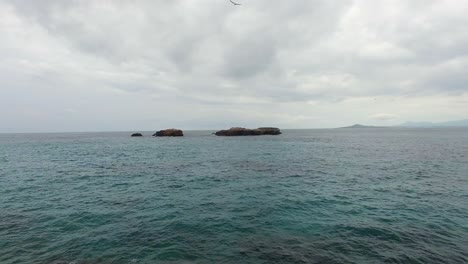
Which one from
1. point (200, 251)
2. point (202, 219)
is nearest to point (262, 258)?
point (200, 251)

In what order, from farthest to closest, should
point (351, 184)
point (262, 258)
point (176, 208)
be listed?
point (351, 184) < point (176, 208) < point (262, 258)

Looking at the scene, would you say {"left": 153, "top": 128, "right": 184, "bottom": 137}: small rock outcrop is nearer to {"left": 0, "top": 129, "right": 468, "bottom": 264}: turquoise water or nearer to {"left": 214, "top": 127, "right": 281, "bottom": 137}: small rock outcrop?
{"left": 214, "top": 127, "right": 281, "bottom": 137}: small rock outcrop

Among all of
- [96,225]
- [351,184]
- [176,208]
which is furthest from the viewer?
[351,184]

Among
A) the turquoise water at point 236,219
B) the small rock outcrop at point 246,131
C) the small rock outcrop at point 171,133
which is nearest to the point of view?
the turquoise water at point 236,219

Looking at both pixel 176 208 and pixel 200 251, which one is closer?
pixel 200 251

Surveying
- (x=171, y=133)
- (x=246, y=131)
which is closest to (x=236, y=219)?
(x=246, y=131)

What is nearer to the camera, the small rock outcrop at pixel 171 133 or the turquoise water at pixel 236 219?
the turquoise water at pixel 236 219

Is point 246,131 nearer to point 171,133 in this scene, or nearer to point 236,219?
point 171,133

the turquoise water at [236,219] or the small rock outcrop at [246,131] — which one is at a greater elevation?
the small rock outcrop at [246,131]

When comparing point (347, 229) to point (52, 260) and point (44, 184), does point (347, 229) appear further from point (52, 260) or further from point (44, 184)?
point (44, 184)

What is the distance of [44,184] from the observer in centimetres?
2867

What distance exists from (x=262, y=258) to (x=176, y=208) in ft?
32.0

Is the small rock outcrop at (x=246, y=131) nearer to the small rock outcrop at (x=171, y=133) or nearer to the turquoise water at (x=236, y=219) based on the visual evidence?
the small rock outcrop at (x=171, y=133)

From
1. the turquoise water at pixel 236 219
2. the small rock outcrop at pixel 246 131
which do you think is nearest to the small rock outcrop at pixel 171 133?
the small rock outcrop at pixel 246 131
